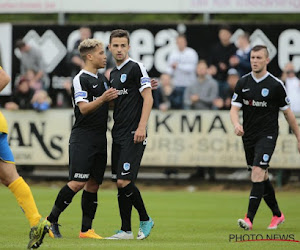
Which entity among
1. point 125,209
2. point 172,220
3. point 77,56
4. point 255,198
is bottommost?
point 172,220

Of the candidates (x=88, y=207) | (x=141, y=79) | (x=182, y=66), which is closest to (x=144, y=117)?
(x=141, y=79)

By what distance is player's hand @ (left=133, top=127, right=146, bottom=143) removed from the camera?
9.89m

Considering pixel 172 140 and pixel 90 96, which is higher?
pixel 90 96

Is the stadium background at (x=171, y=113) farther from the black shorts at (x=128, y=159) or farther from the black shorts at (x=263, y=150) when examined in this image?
the black shorts at (x=128, y=159)

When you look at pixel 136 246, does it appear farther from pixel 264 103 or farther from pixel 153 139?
pixel 153 139

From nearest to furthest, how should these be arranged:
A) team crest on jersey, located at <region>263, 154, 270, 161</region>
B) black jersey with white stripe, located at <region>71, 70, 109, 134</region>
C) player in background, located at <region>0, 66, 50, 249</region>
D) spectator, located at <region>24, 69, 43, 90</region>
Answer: player in background, located at <region>0, 66, 50, 249</region>
black jersey with white stripe, located at <region>71, 70, 109, 134</region>
team crest on jersey, located at <region>263, 154, 270, 161</region>
spectator, located at <region>24, 69, 43, 90</region>

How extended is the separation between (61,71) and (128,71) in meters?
11.5

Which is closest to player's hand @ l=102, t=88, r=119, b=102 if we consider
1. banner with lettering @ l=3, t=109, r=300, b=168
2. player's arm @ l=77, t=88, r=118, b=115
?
player's arm @ l=77, t=88, r=118, b=115

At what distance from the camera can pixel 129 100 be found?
399 inches

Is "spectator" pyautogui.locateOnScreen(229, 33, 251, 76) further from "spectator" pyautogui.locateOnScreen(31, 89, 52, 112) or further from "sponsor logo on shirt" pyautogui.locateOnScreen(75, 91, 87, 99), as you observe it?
"sponsor logo on shirt" pyautogui.locateOnScreen(75, 91, 87, 99)

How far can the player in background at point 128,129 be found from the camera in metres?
10.0

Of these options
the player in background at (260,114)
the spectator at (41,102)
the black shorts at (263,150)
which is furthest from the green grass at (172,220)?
the spectator at (41,102)

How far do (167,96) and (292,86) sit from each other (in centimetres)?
300

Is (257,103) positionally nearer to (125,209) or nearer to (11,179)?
(125,209)
